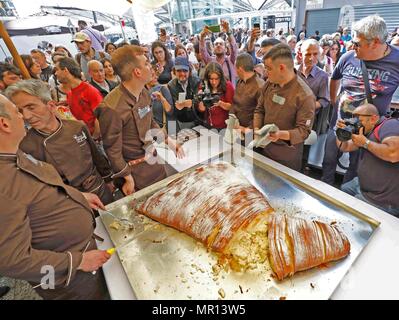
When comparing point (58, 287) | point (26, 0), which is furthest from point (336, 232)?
point (26, 0)

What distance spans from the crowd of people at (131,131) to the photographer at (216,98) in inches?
0.4

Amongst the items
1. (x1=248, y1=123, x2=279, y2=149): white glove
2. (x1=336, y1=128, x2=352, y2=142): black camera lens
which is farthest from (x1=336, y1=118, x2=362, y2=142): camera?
(x1=248, y1=123, x2=279, y2=149): white glove

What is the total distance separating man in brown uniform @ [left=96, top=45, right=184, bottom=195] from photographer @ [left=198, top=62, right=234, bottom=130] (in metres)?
0.80

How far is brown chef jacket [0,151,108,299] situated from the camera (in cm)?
78

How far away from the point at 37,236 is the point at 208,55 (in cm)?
371

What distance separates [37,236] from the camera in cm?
94

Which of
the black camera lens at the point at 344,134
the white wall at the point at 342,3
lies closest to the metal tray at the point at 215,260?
the black camera lens at the point at 344,134

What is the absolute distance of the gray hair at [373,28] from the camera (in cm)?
174

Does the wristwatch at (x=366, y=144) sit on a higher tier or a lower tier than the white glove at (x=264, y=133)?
lower

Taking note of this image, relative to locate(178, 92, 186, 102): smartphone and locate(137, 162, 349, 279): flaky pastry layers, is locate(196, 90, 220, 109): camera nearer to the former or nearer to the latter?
locate(178, 92, 186, 102): smartphone

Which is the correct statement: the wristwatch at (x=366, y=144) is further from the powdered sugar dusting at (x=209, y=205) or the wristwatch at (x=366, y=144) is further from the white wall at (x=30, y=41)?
the white wall at (x=30, y=41)

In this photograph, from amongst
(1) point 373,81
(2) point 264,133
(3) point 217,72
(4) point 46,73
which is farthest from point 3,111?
(4) point 46,73

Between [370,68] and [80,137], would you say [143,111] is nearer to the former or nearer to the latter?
[80,137]

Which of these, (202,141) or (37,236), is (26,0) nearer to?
(202,141)
